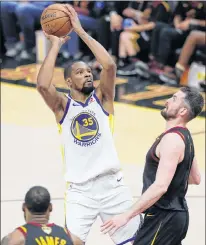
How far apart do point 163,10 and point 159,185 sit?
888cm

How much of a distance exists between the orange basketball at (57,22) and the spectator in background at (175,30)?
7.02 metres

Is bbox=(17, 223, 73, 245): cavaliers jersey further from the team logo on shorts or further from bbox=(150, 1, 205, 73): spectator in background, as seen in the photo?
bbox=(150, 1, 205, 73): spectator in background

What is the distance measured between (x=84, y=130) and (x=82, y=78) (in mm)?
424

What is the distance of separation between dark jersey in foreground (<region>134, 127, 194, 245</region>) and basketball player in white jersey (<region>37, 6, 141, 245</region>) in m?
0.51

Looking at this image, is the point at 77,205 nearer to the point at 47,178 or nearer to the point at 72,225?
Result: the point at 72,225

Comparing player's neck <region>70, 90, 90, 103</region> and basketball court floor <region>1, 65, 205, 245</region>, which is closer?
player's neck <region>70, 90, 90, 103</region>

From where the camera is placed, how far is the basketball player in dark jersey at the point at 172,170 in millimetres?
4777

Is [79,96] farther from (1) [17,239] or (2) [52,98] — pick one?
(1) [17,239]

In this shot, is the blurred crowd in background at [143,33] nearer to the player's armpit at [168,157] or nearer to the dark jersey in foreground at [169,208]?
the dark jersey in foreground at [169,208]

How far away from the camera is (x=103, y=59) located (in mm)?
5621

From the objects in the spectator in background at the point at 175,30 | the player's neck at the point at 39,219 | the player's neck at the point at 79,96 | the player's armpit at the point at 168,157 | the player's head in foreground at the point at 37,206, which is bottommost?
the player's neck at the point at 39,219

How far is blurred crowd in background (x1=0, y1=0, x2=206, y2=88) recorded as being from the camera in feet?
41.8

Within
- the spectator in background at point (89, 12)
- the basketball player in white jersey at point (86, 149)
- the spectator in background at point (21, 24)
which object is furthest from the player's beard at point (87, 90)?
the spectator in background at point (21, 24)

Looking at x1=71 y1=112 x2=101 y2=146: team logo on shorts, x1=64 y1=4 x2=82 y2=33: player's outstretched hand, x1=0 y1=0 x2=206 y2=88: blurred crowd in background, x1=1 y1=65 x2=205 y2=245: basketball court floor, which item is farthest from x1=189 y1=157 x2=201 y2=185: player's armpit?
x1=0 y1=0 x2=206 y2=88: blurred crowd in background
